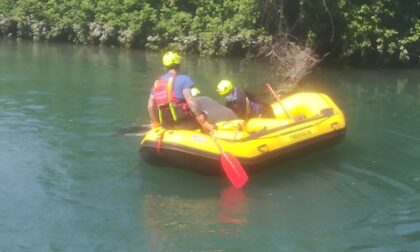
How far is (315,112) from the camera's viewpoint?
31.4 feet

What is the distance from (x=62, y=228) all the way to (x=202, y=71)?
10558 millimetres

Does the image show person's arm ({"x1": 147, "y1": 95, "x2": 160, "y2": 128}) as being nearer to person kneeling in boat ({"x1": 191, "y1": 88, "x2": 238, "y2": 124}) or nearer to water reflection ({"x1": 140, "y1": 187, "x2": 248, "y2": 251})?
person kneeling in boat ({"x1": 191, "y1": 88, "x2": 238, "y2": 124})

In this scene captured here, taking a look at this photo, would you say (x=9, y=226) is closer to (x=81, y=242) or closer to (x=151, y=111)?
(x=81, y=242)

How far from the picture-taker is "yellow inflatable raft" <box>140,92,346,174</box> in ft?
26.1

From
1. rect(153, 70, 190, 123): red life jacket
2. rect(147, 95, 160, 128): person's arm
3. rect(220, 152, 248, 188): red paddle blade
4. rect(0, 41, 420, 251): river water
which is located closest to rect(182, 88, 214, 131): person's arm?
rect(153, 70, 190, 123): red life jacket

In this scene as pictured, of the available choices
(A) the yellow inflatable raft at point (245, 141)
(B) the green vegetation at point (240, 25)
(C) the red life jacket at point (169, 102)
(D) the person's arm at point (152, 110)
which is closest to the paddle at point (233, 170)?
(A) the yellow inflatable raft at point (245, 141)

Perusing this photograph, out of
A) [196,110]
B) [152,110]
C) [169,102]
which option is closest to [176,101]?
[169,102]

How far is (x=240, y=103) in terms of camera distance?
9.24 meters

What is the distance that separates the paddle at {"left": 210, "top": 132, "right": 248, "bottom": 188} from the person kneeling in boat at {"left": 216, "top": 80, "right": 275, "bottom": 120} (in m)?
1.57

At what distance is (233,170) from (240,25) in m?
12.0

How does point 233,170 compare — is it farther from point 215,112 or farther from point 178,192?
point 215,112

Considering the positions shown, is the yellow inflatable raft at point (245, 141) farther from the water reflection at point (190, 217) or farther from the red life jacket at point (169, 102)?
the water reflection at point (190, 217)

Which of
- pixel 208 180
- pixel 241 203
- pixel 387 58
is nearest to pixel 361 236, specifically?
pixel 241 203

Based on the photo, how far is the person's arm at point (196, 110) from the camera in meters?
8.34
